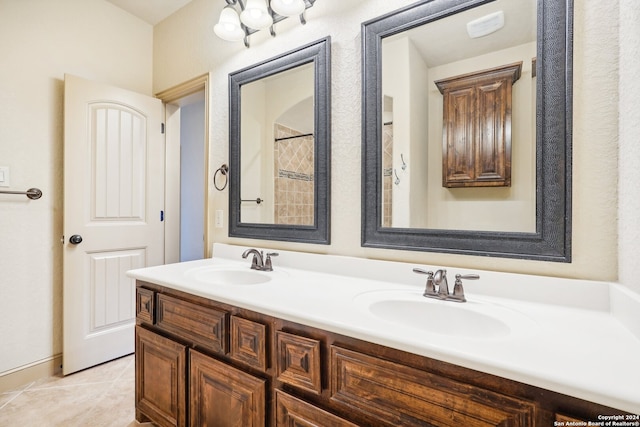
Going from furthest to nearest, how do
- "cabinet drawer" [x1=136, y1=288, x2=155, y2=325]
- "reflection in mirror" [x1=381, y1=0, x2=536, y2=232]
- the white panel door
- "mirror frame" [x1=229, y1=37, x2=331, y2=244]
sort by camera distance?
1. the white panel door
2. "mirror frame" [x1=229, y1=37, x2=331, y2=244]
3. "cabinet drawer" [x1=136, y1=288, x2=155, y2=325]
4. "reflection in mirror" [x1=381, y1=0, x2=536, y2=232]

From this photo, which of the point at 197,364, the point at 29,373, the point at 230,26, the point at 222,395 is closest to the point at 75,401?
the point at 29,373

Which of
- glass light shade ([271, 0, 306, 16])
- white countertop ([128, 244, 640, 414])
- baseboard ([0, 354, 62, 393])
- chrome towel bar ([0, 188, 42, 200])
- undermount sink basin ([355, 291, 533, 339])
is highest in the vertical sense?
glass light shade ([271, 0, 306, 16])

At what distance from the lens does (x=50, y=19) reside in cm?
198

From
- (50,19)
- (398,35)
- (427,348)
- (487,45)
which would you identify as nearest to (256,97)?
(398,35)

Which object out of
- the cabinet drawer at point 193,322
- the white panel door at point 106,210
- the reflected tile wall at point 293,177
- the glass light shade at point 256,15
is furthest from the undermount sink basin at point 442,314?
the white panel door at point 106,210

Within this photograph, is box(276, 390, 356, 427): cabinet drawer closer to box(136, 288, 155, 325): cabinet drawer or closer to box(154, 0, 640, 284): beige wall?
box(154, 0, 640, 284): beige wall

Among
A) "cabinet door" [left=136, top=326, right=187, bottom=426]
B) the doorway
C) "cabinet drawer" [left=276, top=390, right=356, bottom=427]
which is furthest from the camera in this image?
the doorway

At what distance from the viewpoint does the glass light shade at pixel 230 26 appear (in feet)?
5.67

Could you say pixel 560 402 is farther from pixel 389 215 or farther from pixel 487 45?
pixel 487 45

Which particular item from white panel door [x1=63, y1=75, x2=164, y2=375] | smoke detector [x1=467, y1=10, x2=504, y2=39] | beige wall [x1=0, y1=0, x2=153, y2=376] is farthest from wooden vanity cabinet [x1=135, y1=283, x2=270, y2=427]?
smoke detector [x1=467, y1=10, x2=504, y2=39]

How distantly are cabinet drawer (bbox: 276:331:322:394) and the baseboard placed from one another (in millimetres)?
1964

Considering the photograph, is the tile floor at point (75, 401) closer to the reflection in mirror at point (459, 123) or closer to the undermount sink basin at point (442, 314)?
the undermount sink basin at point (442, 314)

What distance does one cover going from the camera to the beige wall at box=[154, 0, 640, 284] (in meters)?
0.94

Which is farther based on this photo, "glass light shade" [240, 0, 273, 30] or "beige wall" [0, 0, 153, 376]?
"beige wall" [0, 0, 153, 376]
